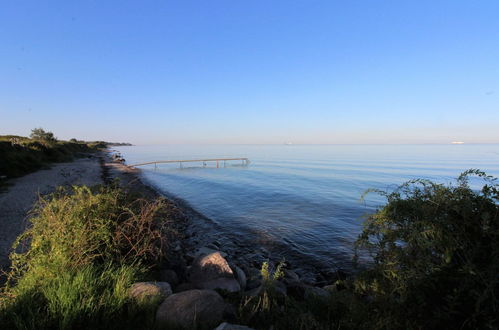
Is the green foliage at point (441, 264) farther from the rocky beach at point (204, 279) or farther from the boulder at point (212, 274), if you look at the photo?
the boulder at point (212, 274)

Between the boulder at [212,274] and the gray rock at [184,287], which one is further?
the boulder at [212,274]

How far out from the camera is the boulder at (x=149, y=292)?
3487 millimetres

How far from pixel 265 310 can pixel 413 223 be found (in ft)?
8.71

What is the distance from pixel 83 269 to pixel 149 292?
1185 mm

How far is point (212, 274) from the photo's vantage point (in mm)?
5527

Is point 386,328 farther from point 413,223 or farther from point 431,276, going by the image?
point 413,223

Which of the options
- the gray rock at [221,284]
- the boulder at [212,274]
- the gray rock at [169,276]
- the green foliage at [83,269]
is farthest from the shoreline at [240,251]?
the green foliage at [83,269]

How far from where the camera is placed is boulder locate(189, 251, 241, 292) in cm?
520

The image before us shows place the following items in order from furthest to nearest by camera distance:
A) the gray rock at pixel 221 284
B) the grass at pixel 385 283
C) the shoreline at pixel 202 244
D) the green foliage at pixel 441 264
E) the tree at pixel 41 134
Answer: the tree at pixel 41 134 → the shoreline at pixel 202 244 → the gray rock at pixel 221 284 → the grass at pixel 385 283 → the green foliage at pixel 441 264

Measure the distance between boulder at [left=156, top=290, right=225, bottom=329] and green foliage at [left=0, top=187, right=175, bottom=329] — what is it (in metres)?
0.21

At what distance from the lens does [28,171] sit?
81.1 feet

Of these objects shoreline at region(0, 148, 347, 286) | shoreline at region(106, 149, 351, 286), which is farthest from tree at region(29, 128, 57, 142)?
shoreline at region(106, 149, 351, 286)

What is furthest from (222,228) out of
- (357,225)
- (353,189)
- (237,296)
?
(353,189)

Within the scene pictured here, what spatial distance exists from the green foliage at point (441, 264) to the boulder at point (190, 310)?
7.47 ft
